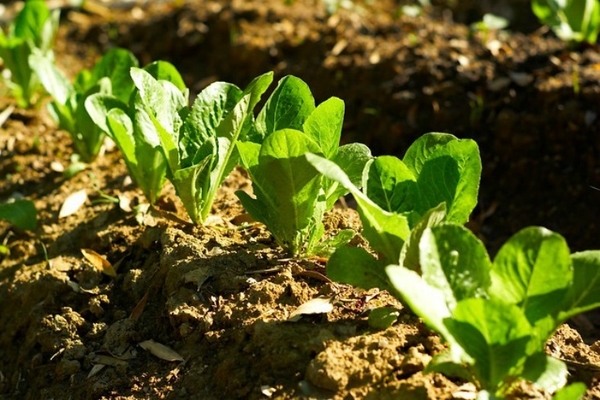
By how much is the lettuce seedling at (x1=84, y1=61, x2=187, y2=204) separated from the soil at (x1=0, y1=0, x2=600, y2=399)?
5.2 inches

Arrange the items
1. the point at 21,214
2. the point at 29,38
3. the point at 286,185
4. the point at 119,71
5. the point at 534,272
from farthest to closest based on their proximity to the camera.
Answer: the point at 29,38 < the point at 119,71 < the point at 21,214 < the point at 286,185 < the point at 534,272

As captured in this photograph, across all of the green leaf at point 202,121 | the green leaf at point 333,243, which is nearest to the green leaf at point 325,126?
the green leaf at point 333,243

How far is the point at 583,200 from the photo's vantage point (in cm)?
344

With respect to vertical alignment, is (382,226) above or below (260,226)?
above

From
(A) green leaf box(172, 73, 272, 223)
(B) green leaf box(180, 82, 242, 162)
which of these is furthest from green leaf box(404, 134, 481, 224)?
(B) green leaf box(180, 82, 242, 162)

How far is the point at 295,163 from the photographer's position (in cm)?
208

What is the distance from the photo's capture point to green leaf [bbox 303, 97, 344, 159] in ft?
7.16

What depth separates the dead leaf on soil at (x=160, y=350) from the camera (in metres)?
2.15

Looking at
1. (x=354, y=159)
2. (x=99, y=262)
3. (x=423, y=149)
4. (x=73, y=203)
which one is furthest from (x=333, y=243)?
(x=73, y=203)

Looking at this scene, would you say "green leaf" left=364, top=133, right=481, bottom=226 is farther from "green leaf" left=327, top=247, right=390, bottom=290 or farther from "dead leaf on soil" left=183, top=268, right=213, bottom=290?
"dead leaf on soil" left=183, top=268, right=213, bottom=290

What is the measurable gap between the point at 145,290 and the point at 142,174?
1.43 ft

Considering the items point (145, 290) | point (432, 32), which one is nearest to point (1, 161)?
point (145, 290)

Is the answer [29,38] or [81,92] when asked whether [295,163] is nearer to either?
[81,92]

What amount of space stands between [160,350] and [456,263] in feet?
2.75
